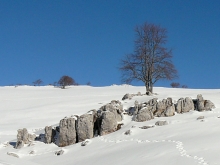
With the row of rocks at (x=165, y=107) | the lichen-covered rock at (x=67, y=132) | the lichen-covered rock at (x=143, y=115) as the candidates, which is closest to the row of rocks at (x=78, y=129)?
the lichen-covered rock at (x=67, y=132)

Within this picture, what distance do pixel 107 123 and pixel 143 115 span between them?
6.99 ft

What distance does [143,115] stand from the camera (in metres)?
17.5

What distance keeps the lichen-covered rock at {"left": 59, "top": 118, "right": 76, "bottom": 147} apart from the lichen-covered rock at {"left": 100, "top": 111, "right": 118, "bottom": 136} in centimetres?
153

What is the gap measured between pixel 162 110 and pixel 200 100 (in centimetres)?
228

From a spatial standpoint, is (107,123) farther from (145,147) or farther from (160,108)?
(145,147)

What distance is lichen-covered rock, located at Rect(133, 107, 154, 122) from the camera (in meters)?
17.4

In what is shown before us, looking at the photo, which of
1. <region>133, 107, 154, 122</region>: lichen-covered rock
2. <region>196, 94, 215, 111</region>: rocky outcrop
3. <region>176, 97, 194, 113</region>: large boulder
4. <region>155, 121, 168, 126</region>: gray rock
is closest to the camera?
<region>155, 121, 168, 126</region>: gray rock

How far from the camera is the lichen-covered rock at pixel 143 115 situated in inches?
687

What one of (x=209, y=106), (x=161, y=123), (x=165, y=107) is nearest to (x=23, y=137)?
(x=161, y=123)

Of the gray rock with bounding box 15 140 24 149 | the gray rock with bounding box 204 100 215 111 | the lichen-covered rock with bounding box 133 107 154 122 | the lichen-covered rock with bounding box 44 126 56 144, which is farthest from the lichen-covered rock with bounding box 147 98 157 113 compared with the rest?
the gray rock with bounding box 15 140 24 149

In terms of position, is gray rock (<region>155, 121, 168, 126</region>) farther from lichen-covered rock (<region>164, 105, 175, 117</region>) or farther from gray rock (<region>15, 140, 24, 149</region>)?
gray rock (<region>15, 140, 24, 149</region>)

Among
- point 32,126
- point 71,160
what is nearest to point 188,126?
point 71,160

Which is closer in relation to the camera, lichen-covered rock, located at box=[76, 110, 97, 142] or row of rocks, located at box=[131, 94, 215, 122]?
lichen-covered rock, located at box=[76, 110, 97, 142]

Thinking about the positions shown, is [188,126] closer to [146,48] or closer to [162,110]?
[162,110]
